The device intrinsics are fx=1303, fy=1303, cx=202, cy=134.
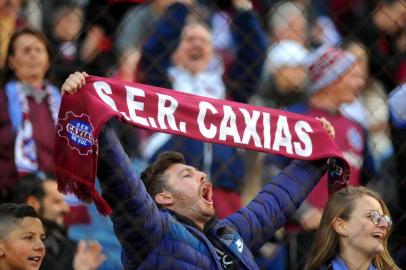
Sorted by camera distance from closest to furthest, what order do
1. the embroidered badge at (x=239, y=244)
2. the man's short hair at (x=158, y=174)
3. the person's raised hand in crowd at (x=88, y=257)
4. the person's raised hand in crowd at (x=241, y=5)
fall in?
1. the embroidered badge at (x=239, y=244)
2. the man's short hair at (x=158, y=174)
3. the person's raised hand in crowd at (x=88, y=257)
4. the person's raised hand in crowd at (x=241, y=5)

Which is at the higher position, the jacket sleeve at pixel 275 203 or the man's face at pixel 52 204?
the jacket sleeve at pixel 275 203

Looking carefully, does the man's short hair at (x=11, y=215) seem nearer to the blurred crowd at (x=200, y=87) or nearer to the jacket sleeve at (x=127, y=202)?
the jacket sleeve at (x=127, y=202)

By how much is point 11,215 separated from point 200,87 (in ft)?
4.83

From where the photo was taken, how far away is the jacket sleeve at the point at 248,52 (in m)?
6.00

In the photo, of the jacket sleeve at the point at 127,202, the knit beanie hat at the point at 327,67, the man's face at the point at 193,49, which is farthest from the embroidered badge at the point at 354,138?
the jacket sleeve at the point at 127,202

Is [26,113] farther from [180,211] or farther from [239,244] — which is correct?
[239,244]

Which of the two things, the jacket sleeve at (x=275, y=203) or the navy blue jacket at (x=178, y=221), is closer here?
the navy blue jacket at (x=178, y=221)

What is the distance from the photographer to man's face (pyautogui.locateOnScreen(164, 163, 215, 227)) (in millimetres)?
4574

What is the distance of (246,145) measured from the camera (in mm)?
4594

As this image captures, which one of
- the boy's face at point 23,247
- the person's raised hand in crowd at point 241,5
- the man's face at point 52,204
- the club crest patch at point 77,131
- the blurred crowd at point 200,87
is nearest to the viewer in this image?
the club crest patch at point 77,131

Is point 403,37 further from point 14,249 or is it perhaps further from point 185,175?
point 14,249

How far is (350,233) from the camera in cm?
479

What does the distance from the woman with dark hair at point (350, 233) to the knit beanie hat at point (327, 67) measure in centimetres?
114

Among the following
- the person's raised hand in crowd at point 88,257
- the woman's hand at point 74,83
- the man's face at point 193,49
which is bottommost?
the person's raised hand in crowd at point 88,257
